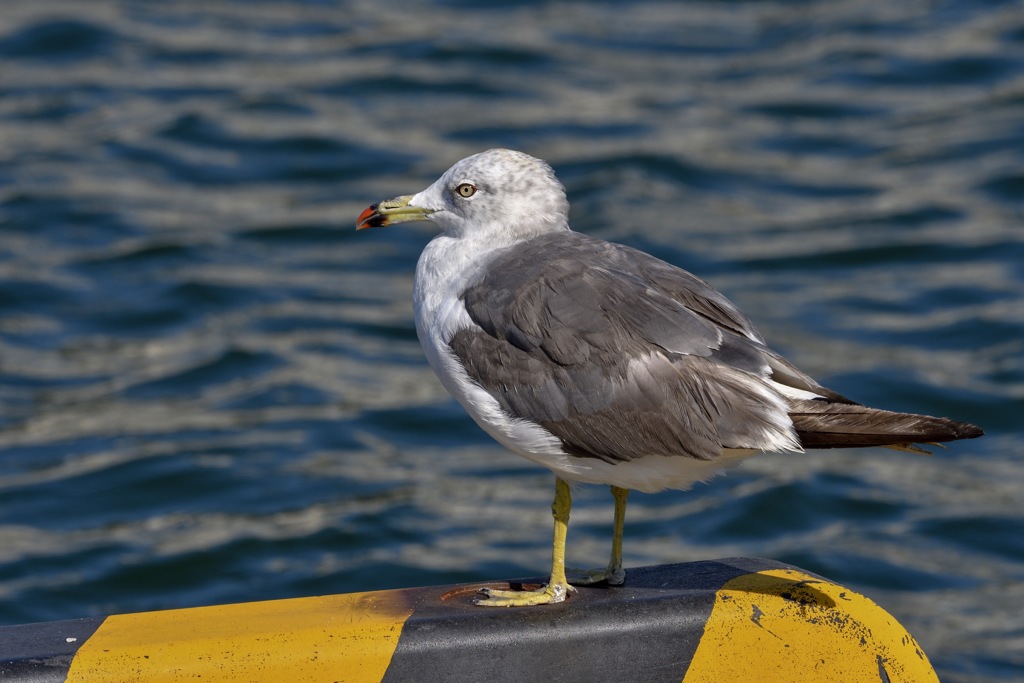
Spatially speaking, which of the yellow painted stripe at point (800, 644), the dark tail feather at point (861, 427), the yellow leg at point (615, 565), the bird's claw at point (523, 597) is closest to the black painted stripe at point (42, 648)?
the bird's claw at point (523, 597)

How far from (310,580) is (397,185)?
471cm

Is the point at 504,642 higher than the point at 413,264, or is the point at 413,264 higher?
the point at 504,642

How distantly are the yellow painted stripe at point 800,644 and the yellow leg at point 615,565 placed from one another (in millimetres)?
389

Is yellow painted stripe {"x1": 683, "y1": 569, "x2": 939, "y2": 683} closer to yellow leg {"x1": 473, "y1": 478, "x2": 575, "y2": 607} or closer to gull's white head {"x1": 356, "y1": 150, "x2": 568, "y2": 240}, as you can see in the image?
yellow leg {"x1": 473, "y1": 478, "x2": 575, "y2": 607}

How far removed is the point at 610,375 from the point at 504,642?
0.77 meters

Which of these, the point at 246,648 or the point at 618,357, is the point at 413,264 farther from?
the point at 246,648

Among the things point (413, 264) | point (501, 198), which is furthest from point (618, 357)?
point (413, 264)

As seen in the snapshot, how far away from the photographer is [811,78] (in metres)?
12.9

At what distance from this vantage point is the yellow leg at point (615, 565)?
413cm

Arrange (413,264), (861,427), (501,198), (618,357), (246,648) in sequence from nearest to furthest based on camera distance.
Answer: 1. (861,427)
2. (246,648)
3. (618,357)
4. (501,198)
5. (413,264)

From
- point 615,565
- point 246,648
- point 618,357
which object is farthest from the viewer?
point 615,565

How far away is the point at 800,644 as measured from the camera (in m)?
3.72

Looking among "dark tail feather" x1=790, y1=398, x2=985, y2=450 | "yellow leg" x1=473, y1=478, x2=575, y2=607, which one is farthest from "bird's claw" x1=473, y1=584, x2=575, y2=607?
"dark tail feather" x1=790, y1=398, x2=985, y2=450

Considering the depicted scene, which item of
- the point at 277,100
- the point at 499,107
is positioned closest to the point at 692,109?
the point at 499,107
